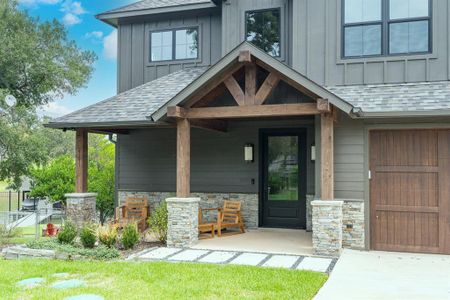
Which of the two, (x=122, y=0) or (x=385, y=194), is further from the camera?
(x=122, y=0)

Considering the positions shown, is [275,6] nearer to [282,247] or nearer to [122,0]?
[282,247]

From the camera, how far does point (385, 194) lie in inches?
332

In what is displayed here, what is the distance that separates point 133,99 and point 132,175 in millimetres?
2343

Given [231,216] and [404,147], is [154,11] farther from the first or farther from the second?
[404,147]

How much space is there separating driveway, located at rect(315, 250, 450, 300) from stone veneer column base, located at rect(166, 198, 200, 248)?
9.65 ft

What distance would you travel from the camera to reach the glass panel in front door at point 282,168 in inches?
424

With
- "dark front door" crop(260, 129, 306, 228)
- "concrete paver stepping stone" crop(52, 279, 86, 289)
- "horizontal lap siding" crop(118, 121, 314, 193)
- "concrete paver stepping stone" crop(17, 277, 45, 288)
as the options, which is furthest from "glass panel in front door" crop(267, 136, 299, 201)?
"concrete paver stepping stone" crop(17, 277, 45, 288)

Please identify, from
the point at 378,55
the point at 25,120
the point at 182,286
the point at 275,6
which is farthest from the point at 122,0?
the point at 182,286

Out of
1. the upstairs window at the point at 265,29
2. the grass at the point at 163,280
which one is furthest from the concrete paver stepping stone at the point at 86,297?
the upstairs window at the point at 265,29

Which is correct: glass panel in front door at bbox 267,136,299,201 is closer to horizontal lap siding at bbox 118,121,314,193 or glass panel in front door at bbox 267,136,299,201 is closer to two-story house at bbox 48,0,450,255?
two-story house at bbox 48,0,450,255

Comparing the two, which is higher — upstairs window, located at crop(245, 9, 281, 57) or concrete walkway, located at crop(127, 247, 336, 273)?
upstairs window, located at crop(245, 9, 281, 57)

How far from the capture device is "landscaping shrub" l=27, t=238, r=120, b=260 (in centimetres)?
764

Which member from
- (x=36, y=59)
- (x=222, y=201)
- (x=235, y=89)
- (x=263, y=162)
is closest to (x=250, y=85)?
(x=235, y=89)

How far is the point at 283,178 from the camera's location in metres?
10.9
